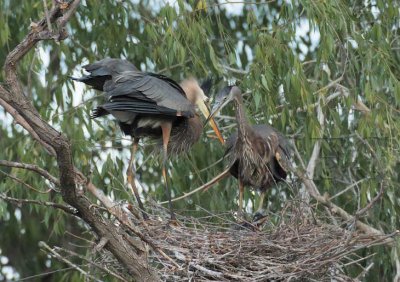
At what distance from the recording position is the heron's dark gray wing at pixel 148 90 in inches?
227

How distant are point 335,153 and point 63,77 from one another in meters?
1.92

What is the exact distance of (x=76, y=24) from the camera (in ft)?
24.6

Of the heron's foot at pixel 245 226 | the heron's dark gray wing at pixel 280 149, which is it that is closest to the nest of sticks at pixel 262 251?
the heron's foot at pixel 245 226

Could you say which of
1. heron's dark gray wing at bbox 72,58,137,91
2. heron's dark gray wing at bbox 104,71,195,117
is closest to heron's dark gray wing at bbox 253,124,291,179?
heron's dark gray wing at bbox 104,71,195,117

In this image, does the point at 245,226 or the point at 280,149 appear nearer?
the point at 245,226

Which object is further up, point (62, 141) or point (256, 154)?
point (62, 141)

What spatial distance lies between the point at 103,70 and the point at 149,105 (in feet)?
1.09

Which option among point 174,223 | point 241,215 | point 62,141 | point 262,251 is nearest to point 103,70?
point 174,223

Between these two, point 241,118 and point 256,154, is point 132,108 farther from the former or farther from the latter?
point 256,154

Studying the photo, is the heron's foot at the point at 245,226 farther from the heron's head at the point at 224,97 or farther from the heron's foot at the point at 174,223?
the heron's head at the point at 224,97

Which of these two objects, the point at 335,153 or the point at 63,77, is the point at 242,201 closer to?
the point at 335,153

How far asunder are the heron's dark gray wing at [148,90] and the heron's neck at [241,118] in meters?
0.29

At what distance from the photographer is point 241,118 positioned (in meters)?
6.12

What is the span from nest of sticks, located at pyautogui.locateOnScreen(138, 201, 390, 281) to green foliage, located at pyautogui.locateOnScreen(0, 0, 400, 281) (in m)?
0.47
